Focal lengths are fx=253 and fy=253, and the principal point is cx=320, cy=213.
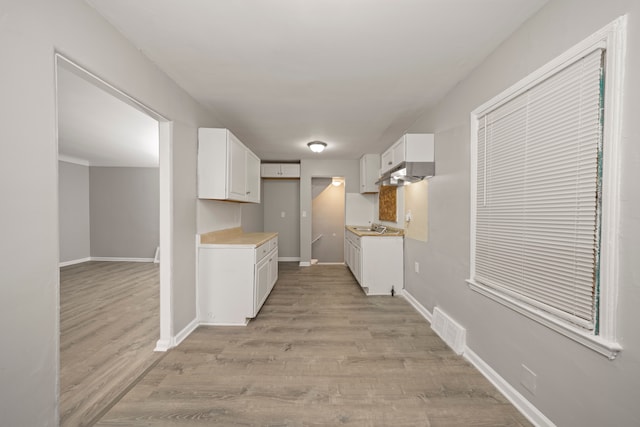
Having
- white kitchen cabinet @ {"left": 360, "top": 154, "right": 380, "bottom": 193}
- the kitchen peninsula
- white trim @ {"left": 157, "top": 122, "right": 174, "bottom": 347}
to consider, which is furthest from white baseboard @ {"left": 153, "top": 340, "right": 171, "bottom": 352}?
white kitchen cabinet @ {"left": 360, "top": 154, "right": 380, "bottom": 193}

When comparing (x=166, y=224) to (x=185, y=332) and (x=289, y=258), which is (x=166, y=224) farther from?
(x=289, y=258)

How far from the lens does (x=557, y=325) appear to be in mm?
1355

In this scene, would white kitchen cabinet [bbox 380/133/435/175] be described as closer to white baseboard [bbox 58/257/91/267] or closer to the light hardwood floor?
the light hardwood floor

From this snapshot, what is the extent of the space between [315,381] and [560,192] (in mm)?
1980

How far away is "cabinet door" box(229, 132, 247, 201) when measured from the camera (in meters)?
2.88

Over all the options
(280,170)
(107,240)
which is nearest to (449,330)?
(280,170)

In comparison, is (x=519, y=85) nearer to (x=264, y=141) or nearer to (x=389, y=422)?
(x=389, y=422)

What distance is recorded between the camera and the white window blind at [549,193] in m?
1.21

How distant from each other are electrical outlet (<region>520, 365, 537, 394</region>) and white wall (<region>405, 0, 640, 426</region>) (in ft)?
0.09

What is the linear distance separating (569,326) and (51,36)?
3.02 meters

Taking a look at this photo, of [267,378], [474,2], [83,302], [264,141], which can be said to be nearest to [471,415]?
[267,378]

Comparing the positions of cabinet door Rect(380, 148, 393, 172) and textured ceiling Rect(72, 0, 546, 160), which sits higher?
textured ceiling Rect(72, 0, 546, 160)

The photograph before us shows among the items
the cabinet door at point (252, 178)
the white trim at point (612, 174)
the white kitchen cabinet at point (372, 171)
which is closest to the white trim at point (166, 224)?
the cabinet door at point (252, 178)

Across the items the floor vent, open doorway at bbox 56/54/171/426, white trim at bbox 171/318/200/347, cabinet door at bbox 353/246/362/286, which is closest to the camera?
open doorway at bbox 56/54/171/426
